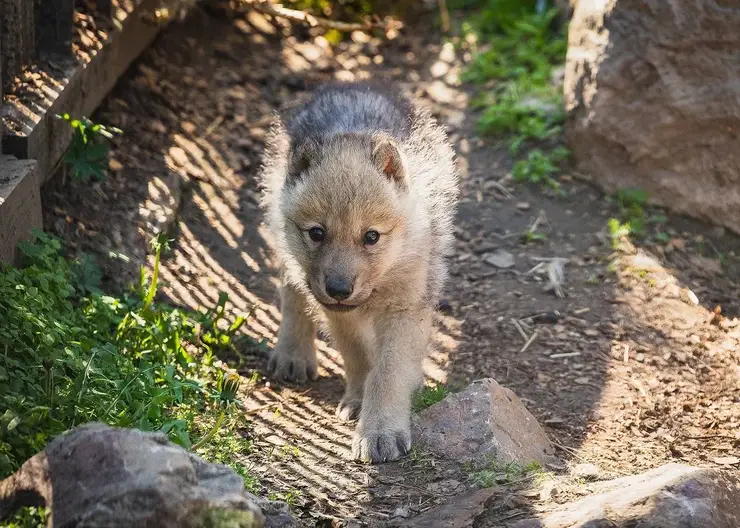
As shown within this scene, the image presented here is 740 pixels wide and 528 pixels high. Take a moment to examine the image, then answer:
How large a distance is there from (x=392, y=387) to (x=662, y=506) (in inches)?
65.8

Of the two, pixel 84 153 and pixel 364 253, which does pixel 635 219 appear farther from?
pixel 84 153

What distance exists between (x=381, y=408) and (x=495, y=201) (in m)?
3.17

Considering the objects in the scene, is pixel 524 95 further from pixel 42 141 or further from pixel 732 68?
pixel 42 141

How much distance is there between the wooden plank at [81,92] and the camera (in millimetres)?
5184

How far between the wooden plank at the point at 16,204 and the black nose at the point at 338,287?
1521 millimetres

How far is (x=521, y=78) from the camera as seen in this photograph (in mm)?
8773

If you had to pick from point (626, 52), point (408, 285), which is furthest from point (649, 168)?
point (408, 285)

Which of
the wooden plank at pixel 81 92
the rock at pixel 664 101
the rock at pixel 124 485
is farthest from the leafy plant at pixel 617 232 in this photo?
the rock at pixel 124 485

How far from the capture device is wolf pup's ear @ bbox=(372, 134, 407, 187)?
16.3 feet

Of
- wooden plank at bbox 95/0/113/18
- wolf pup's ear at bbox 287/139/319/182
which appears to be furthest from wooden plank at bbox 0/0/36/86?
wolf pup's ear at bbox 287/139/319/182

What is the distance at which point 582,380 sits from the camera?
5.63 meters

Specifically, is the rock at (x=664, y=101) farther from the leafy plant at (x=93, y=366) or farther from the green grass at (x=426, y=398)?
the leafy plant at (x=93, y=366)

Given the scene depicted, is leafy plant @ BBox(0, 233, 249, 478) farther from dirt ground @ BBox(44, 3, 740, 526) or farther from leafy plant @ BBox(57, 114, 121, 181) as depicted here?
leafy plant @ BBox(57, 114, 121, 181)

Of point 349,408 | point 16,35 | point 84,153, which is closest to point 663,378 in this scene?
point 349,408
